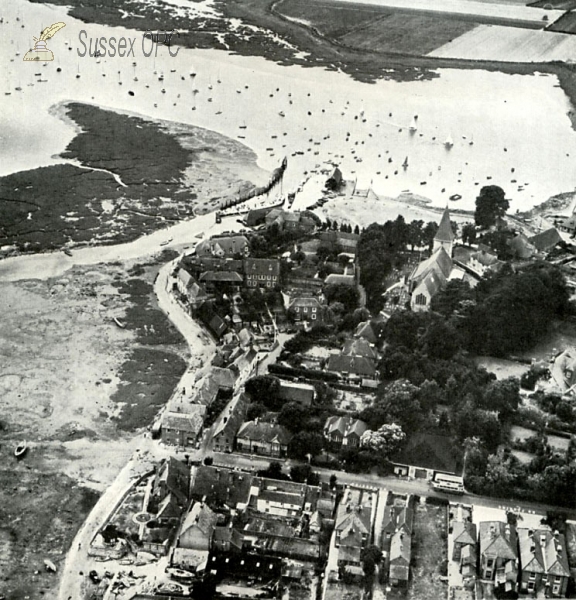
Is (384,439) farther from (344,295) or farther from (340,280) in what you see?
(340,280)

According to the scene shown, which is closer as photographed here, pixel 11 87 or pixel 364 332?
pixel 364 332

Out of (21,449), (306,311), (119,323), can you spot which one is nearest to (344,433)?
(306,311)

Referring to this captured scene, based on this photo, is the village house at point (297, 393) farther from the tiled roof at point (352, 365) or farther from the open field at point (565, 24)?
the open field at point (565, 24)

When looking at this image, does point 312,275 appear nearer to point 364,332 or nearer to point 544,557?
point 364,332

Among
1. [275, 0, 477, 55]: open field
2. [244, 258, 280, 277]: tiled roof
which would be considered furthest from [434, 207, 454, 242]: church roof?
[275, 0, 477, 55]: open field

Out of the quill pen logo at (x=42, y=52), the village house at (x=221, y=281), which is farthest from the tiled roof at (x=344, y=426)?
the quill pen logo at (x=42, y=52)

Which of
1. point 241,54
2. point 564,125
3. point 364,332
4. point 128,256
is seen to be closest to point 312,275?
point 364,332
